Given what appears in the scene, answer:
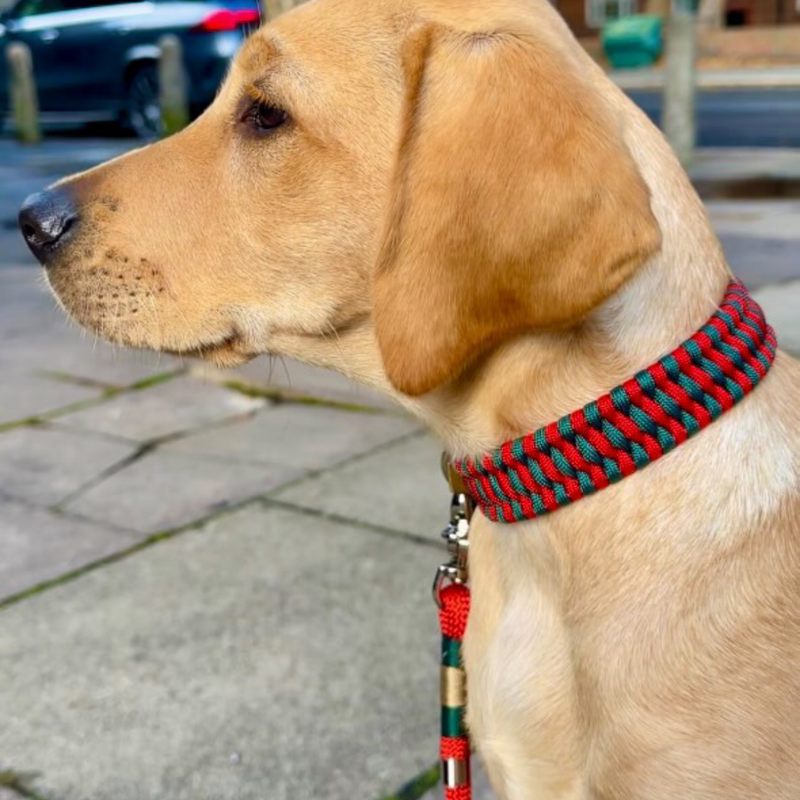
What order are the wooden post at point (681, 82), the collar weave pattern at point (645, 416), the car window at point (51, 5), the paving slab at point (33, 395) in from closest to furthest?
the collar weave pattern at point (645, 416) → the paving slab at point (33, 395) → the wooden post at point (681, 82) → the car window at point (51, 5)

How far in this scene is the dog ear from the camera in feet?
5.48

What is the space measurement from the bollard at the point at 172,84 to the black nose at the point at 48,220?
500 inches

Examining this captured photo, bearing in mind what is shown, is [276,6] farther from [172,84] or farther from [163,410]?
[172,84]

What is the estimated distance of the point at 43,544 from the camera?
401 cm

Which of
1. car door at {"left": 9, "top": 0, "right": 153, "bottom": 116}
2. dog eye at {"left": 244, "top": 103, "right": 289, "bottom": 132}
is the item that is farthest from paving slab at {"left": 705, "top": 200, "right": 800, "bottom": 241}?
car door at {"left": 9, "top": 0, "right": 153, "bottom": 116}

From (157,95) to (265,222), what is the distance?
49.4 feet

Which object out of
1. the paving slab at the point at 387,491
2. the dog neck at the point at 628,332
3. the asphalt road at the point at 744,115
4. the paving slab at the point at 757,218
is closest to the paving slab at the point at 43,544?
the paving slab at the point at 387,491

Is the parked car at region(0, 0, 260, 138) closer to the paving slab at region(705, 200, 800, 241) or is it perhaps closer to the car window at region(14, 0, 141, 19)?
the car window at region(14, 0, 141, 19)

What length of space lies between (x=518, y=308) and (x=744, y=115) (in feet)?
59.1

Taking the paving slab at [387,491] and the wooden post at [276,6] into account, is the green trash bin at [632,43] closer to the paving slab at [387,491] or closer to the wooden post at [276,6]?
the wooden post at [276,6]

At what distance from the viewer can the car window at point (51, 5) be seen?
16578 millimetres

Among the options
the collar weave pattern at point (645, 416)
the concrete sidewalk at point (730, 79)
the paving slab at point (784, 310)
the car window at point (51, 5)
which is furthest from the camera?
the concrete sidewalk at point (730, 79)

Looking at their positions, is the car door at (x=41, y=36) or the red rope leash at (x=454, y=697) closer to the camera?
the red rope leash at (x=454, y=697)

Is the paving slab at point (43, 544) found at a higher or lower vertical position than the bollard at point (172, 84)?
higher
